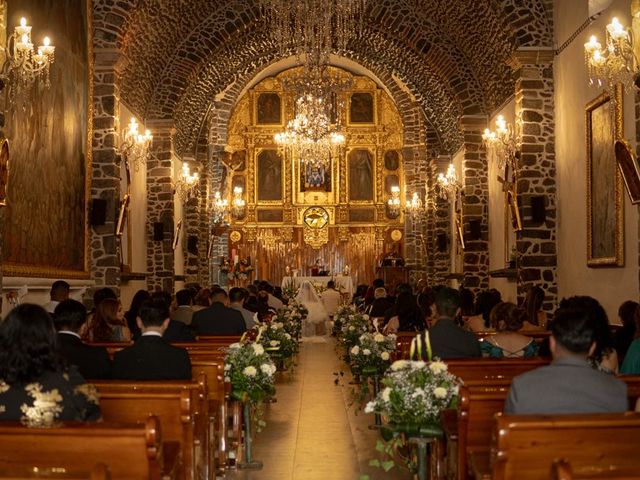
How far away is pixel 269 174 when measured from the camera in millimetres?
38781

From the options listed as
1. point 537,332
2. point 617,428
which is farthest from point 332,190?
point 617,428

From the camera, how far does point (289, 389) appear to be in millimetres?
14039

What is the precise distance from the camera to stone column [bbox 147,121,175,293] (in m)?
22.9

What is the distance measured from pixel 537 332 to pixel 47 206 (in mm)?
7369

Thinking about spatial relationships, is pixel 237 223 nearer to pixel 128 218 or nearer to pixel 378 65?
pixel 378 65

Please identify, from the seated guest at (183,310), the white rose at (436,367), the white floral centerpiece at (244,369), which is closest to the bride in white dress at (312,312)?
the seated guest at (183,310)

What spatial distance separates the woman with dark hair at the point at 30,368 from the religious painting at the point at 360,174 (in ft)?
110

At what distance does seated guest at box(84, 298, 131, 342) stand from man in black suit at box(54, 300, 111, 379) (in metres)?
2.78

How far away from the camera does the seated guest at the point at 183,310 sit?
13.6 meters

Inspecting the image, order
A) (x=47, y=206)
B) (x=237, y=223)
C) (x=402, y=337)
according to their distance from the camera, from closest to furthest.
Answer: (x=402, y=337), (x=47, y=206), (x=237, y=223)

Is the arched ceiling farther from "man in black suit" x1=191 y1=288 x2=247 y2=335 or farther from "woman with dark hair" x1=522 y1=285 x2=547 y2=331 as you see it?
"man in black suit" x1=191 y1=288 x2=247 y2=335

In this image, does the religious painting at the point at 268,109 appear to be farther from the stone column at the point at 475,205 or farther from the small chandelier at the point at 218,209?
the stone column at the point at 475,205

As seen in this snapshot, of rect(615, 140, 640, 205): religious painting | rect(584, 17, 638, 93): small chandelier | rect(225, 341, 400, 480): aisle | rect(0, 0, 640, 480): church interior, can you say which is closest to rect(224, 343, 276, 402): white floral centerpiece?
rect(0, 0, 640, 480): church interior

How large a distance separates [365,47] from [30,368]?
891 inches
